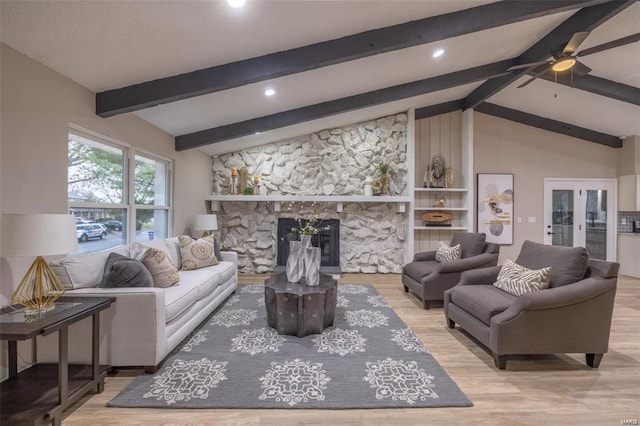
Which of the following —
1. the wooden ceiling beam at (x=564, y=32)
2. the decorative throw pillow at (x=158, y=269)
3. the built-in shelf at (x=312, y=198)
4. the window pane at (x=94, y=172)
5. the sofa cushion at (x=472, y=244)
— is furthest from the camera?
the built-in shelf at (x=312, y=198)

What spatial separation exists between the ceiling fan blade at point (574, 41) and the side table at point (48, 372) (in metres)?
4.75

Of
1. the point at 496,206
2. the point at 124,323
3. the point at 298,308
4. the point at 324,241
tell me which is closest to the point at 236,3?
the point at 124,323

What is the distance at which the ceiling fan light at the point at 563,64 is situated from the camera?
3.43 m

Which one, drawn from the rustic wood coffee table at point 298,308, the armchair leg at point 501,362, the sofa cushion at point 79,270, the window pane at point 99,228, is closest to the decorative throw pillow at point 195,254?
the window pane at point 99,228

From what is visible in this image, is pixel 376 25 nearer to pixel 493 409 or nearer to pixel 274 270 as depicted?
pixel 493 409

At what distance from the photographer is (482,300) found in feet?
9.07

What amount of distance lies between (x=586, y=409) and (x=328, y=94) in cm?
426

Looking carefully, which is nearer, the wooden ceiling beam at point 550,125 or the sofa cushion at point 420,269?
the sofa cushion at point 420,269

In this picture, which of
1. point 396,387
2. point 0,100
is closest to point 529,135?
point 396,387

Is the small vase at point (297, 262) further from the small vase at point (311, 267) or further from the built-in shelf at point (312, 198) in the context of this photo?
the built-in shelf at point (312, 198)

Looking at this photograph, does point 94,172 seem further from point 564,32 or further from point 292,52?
point 564,32

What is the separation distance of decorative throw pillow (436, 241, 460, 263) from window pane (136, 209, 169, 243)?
420cm

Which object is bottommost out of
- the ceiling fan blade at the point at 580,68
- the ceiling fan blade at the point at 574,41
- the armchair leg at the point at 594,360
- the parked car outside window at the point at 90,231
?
the armchair leg at the point at 594,360

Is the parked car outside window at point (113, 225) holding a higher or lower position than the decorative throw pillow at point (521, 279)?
higher
